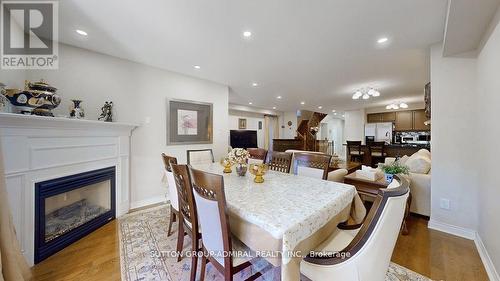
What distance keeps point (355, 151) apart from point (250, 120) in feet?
13.6

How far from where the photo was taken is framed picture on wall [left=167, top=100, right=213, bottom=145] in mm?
3488

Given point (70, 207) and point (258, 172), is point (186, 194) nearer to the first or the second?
point (258, 172)

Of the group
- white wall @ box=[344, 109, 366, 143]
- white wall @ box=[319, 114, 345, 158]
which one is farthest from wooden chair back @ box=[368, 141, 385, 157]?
white wall @ box=[319, 114, 345, 158]

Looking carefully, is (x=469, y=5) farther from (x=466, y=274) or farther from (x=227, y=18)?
(x=466, y=274)

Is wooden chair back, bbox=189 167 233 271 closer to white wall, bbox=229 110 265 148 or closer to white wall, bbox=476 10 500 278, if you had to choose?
white wall, bbox=476 10 500 278

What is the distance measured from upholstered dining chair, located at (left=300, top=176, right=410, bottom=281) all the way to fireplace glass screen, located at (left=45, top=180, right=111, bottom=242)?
2627 millimetres

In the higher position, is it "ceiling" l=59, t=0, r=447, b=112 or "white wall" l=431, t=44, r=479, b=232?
"ceiling" l=59, t=0, r=447, b=112

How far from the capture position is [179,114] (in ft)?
11.8

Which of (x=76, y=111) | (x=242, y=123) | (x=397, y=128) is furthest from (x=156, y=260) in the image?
(x=397, y=128)

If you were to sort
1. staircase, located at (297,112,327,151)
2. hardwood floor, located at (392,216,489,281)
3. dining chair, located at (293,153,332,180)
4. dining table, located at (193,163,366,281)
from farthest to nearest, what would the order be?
staircase, located at (297,112,327,151)
dining chair, located at (293,153,332,180)
hardwood floor, located at (392,216,489,281)
dining table, located at (193,163,366,281)

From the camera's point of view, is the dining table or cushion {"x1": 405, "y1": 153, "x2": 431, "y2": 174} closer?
the dining table

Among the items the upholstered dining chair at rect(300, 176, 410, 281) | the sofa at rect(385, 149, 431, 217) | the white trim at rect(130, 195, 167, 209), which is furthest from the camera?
the white trim at rect(130, 195, 167, 209)

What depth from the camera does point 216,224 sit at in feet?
3.68

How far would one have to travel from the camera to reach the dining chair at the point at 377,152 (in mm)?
5234
